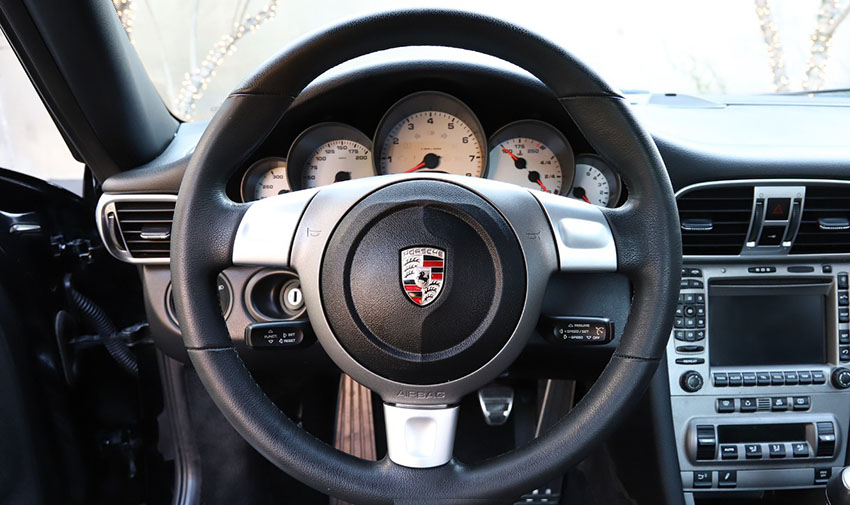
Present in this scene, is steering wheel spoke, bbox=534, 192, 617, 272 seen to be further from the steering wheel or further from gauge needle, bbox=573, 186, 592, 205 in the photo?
gauge needle, bbox=573, 186, 592, 205

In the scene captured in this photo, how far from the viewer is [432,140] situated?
140 cm

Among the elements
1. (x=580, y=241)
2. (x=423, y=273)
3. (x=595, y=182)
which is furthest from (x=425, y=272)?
(x=595, y=182)

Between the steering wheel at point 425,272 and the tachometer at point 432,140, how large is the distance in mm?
394

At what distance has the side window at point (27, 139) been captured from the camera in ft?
5.37

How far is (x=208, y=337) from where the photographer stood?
97 centimetres

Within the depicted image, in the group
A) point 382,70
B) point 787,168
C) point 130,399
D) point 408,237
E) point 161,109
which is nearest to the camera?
point 408,237

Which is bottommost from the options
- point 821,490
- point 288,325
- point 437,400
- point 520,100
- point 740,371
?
point 821,490

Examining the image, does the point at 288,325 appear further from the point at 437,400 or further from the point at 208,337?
the point at 437,400

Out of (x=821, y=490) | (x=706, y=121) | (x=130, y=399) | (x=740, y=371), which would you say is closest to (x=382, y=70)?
(x=706, y=121)

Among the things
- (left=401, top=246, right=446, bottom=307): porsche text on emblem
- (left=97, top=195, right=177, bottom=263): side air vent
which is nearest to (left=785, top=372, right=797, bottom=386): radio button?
(left=401, top=246, right=446, bottom=307): porsche text on emblem

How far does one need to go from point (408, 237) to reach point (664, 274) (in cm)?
36

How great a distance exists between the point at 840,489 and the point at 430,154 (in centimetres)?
94

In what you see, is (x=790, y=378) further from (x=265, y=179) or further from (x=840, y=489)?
(x=265, y=179)

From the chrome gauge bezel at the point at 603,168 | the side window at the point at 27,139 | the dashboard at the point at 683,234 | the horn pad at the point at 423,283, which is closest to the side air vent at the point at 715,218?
the dashboard at the point at 683,234
